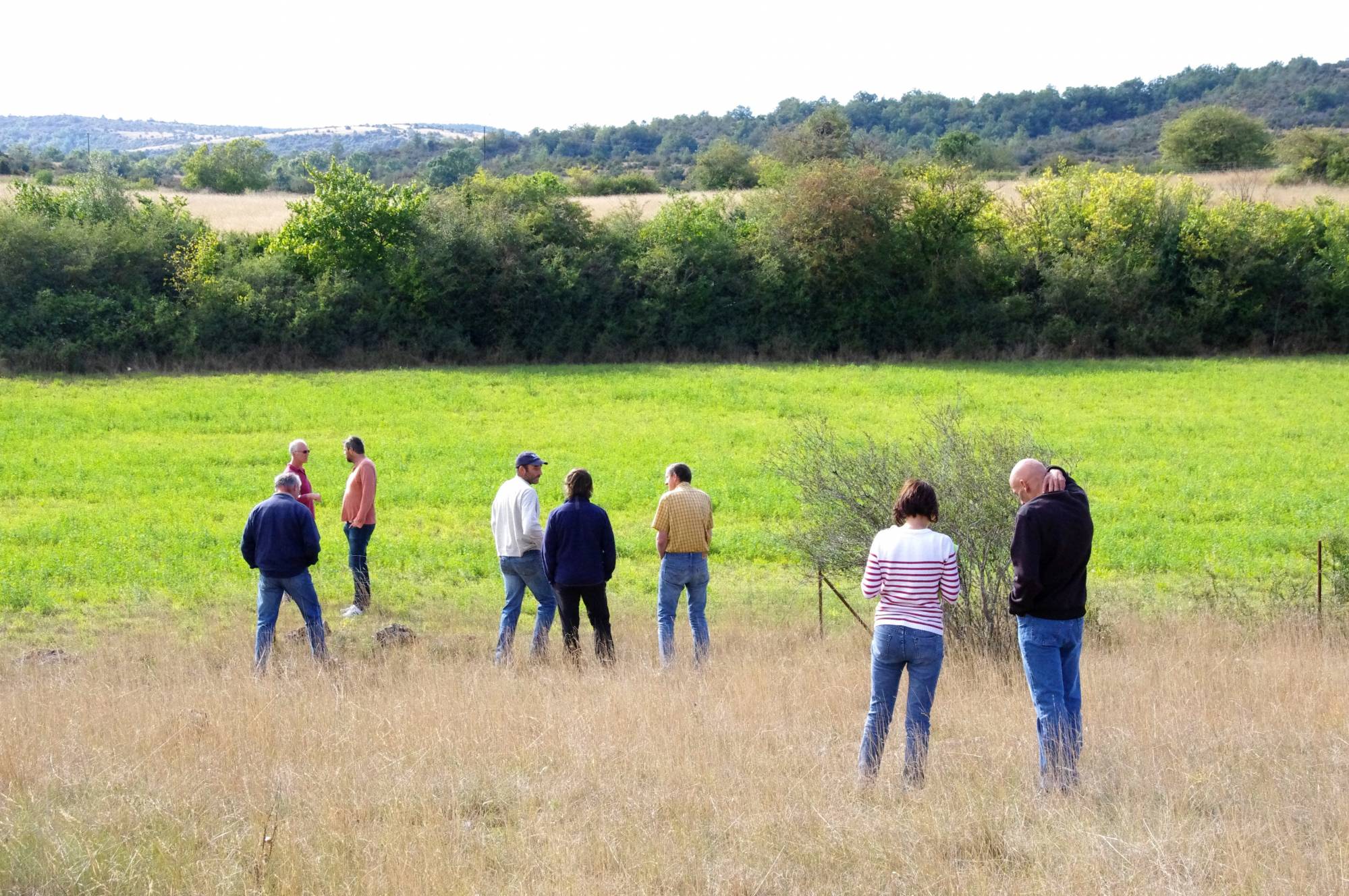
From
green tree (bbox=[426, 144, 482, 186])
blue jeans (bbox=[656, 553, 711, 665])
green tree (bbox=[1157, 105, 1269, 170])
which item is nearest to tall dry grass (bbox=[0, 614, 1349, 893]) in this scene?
blue jeans (bbox=[656, 553, 711, 665])

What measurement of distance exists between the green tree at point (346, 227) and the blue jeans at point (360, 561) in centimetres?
2691

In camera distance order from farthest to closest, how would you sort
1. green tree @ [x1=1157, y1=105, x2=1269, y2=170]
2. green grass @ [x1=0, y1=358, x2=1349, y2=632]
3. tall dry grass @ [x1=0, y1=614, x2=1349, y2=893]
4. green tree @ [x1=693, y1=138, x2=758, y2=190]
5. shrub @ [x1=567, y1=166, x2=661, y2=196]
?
green tree @ [x1=1157, y1=105, x2=1269, y2=170] < green tree @ [x1=693, y1=138, x2=758, y2=190] < shrub @ [x1=567, y1=166, x2=661, y2=196] < green grass @ [x1=0, y1=358, x2=1349, y2=632] < tall dry grass @ [x1=0, y1=614, x2=1349, y2=893]

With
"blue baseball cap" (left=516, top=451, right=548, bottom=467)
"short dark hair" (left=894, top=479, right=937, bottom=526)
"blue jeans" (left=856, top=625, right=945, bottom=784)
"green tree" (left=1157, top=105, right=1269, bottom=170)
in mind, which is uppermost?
"green tree" (left=1157, top=105, right=1269, bottom=170)

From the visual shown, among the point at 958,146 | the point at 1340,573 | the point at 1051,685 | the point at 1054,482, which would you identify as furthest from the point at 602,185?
the point at 1051,685

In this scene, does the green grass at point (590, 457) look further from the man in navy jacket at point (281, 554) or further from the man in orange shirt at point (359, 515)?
the man in navy jacket at point (281, 554)

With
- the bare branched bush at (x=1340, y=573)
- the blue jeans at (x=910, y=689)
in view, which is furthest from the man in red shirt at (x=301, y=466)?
the bare branched bush at (x=1340, y=573)

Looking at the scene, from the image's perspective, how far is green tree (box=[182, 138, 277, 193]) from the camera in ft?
226

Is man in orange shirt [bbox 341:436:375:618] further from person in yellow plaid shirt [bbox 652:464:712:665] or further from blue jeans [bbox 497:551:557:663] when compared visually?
person in yellow plaid shirt [bbox 652:464:712:665]

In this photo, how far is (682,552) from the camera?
938cm

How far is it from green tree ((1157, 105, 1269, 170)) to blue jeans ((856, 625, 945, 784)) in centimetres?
7332

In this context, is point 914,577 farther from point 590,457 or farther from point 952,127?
point 952,127

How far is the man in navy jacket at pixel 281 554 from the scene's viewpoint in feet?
31.0

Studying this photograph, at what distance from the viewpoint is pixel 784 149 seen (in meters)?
59.9

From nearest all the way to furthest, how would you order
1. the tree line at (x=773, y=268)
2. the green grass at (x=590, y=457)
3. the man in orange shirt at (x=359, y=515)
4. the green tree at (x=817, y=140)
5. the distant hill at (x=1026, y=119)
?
the man in orange shirt at (x=359, y=515), the green grass at (x=590, y=457), the tree line at (x=773, y=268), the green tree at (x=817, y=140), the distant hill at (x=1026, y=119)
